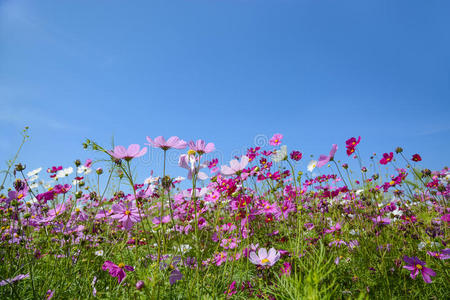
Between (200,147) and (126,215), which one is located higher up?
(200,147)

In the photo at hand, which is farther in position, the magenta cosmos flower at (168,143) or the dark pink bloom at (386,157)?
the dark pink bloom at (386,157)

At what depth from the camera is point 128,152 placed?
95 cm

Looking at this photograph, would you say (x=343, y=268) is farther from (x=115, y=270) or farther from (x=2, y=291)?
(x=2, y=291)

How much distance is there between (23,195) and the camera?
5.61 feet

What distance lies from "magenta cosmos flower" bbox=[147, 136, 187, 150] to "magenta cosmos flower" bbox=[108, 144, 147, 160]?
8 cm

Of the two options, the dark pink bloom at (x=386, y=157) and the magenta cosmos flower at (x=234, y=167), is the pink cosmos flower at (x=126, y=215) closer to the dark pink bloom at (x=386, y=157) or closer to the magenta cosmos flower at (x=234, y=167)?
the magenta cosmos flower at (x=234, y=167)

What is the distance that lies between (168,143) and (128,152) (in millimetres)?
165

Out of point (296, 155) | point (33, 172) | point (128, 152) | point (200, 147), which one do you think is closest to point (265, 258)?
point (200, 147)

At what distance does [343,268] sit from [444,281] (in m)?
0.47

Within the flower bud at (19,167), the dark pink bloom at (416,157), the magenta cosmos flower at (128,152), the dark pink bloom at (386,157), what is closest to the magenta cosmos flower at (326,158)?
the dark pink bloom at (386,157)

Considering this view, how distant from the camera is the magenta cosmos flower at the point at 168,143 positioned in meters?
1.02

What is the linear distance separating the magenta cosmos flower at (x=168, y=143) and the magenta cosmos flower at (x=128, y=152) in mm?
76

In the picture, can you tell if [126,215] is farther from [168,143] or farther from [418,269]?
[418,269]

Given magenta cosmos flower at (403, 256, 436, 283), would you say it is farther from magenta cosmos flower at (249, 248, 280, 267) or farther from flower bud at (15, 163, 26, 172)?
flower bud at (15, 163, 26, 172)
